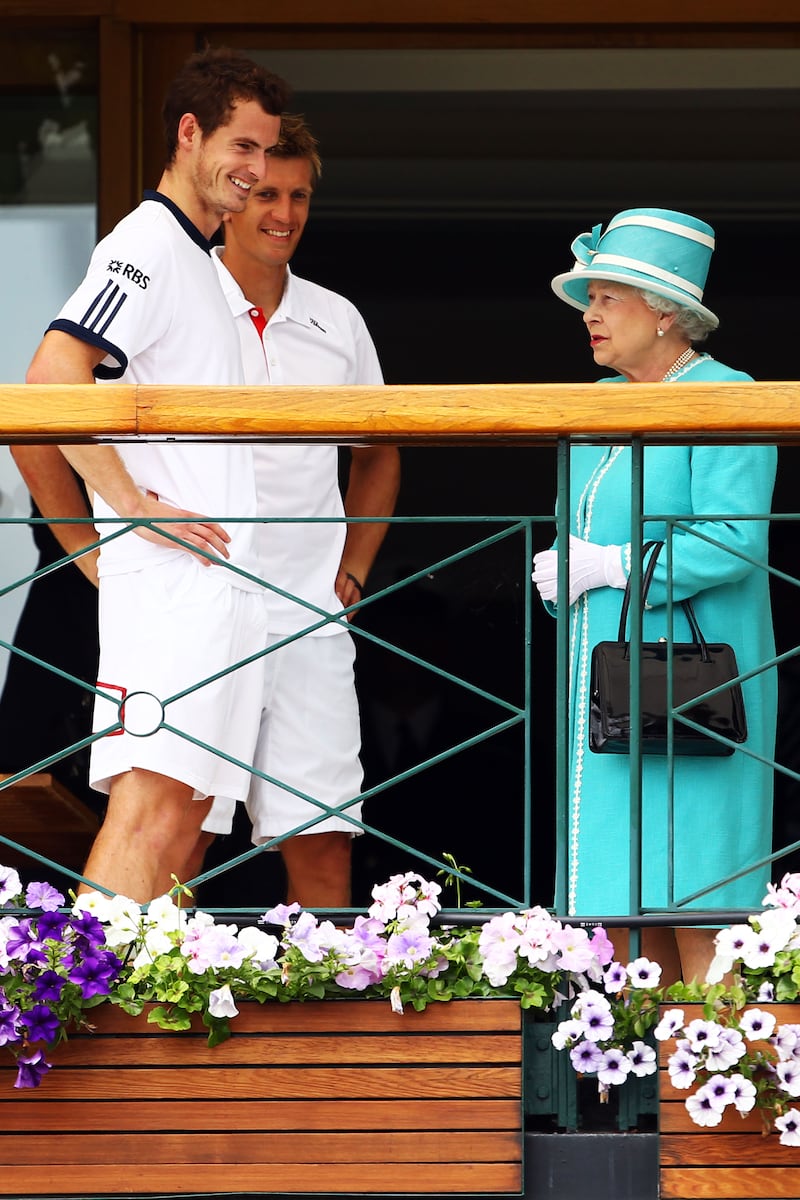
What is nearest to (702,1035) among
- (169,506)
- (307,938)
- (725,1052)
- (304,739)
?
(725,1052)

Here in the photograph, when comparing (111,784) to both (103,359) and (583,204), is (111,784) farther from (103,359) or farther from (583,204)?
(583,204)

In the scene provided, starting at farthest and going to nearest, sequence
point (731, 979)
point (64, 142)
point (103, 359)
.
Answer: point (64, 142)
point (103, 359)
point (731, 979)

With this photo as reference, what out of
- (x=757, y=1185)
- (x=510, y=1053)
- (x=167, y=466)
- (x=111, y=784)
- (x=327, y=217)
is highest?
(x=327, y=217)

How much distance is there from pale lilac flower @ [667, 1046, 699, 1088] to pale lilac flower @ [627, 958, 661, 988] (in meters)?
0.11

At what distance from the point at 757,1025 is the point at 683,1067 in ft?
0.43

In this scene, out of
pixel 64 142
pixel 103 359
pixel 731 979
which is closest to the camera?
pixel 731 979

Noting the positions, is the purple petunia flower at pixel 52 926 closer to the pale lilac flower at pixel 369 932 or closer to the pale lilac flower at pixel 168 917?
the pale lilac flower at pixel 168 917

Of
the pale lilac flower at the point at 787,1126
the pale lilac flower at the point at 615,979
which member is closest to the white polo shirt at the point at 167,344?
the pale lilac flower at the point at 615,979

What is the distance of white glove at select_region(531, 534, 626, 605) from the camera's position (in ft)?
11.8

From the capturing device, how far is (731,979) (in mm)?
3273

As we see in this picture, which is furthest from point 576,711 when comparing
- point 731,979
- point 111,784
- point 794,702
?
point 794,702

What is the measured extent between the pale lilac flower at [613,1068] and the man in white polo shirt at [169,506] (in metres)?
0.83

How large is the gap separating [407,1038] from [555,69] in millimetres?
3611

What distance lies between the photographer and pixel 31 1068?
3010 mm
